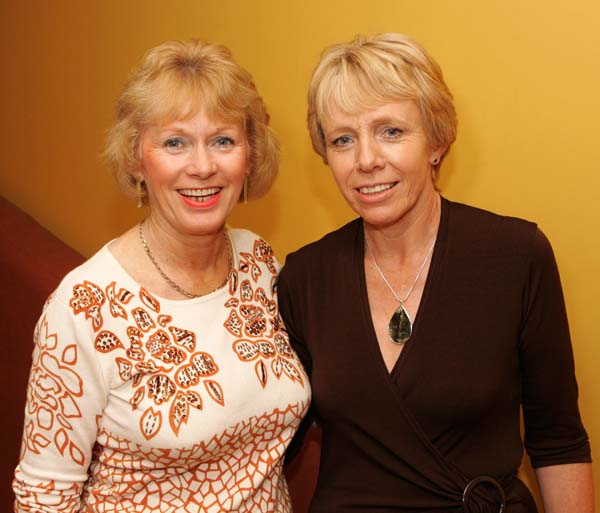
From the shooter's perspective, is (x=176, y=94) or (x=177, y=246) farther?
(x=177, y=246)

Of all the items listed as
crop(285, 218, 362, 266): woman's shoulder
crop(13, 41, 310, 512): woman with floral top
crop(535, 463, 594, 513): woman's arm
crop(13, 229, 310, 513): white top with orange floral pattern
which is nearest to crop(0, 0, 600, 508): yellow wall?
crop(535, 463, 594, 513): woman's arm

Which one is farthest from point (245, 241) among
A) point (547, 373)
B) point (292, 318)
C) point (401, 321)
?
point (547, 373)

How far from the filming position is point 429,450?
1669 mm

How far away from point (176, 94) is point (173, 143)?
0.10 meters

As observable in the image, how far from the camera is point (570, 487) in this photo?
1729mm

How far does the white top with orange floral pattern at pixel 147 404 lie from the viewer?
1.61m

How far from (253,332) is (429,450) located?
0.44 m

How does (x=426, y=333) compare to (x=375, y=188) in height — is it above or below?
below

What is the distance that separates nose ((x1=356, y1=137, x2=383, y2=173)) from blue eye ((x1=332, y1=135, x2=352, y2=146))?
45 mm

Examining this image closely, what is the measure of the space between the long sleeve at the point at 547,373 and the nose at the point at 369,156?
1.14 ft

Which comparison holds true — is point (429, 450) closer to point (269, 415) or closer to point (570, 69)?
point (269, 415)

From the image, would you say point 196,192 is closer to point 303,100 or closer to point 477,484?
point 303,100

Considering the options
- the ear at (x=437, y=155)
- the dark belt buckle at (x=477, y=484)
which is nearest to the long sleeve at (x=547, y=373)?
the dark belt buckle at (x=477, y=484)

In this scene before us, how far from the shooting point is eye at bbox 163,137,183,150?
5.54ft
